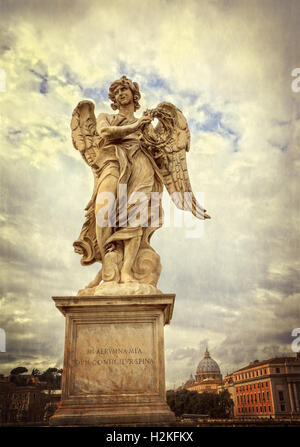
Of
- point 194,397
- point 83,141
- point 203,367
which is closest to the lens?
point 83,141

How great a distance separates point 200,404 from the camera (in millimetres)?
14672

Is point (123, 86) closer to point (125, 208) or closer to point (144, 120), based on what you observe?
point (144, 120)

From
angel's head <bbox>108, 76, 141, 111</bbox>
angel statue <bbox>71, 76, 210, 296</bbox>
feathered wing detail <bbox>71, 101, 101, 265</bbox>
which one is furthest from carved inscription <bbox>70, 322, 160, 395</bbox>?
angel's head <bbox>108, 76, 141, 111</bbox>

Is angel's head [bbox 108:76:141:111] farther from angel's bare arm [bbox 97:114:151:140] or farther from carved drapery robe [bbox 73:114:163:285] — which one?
angel's bare arm [bbox 97:114:151:140]

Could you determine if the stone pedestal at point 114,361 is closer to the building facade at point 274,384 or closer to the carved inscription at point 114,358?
the carved inscription at point 114,358

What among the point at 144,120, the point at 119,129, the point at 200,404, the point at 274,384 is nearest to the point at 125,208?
the point at 119,129

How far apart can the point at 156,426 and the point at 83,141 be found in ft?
17.7

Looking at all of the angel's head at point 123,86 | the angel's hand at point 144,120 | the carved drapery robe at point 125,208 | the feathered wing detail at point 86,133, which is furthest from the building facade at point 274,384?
the angel's head at point 123,86

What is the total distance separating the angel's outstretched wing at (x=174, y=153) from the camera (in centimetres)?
695
